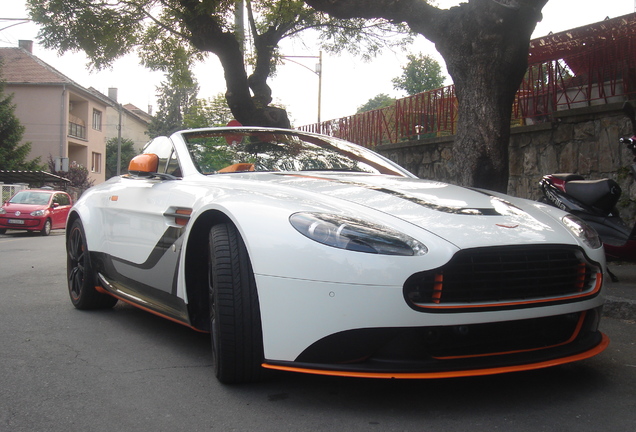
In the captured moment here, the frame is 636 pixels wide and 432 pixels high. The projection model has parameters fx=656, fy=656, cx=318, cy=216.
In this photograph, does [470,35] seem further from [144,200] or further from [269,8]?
[269,8]

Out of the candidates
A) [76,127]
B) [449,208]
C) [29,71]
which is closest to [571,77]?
[449,208]

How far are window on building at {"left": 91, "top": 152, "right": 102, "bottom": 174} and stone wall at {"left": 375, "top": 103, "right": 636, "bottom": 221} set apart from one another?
4715 centimetres

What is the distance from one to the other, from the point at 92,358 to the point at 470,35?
4.65m

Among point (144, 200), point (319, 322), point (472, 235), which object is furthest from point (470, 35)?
point (319, 322)

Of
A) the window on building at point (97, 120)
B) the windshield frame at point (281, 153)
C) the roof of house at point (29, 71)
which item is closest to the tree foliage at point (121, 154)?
the window on building at point (97, 120)

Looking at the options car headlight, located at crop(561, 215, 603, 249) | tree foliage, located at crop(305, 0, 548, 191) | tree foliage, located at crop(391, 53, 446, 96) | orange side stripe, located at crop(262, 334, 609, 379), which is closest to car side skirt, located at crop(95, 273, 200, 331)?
orange side stripe, located at crop(262, 334, 609, 379)

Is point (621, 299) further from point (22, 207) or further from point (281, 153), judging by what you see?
point (22, 207)

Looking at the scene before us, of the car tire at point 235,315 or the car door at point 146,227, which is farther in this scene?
the car door at point 146,227

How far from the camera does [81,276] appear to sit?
5148mm

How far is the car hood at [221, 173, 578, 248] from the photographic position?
2721 millimetres

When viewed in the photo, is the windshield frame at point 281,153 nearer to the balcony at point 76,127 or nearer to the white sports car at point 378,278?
the white sports car at point 378,278

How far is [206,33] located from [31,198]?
1191 cm

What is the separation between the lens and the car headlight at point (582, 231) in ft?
10.1

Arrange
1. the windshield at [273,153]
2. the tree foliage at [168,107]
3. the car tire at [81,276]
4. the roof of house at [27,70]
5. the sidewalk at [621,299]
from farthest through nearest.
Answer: the tree foliage at [168,107], the roof of house at [27,70], the car tire at [81,276], the sidewalk at [621,299], the windshield at [273,153]
